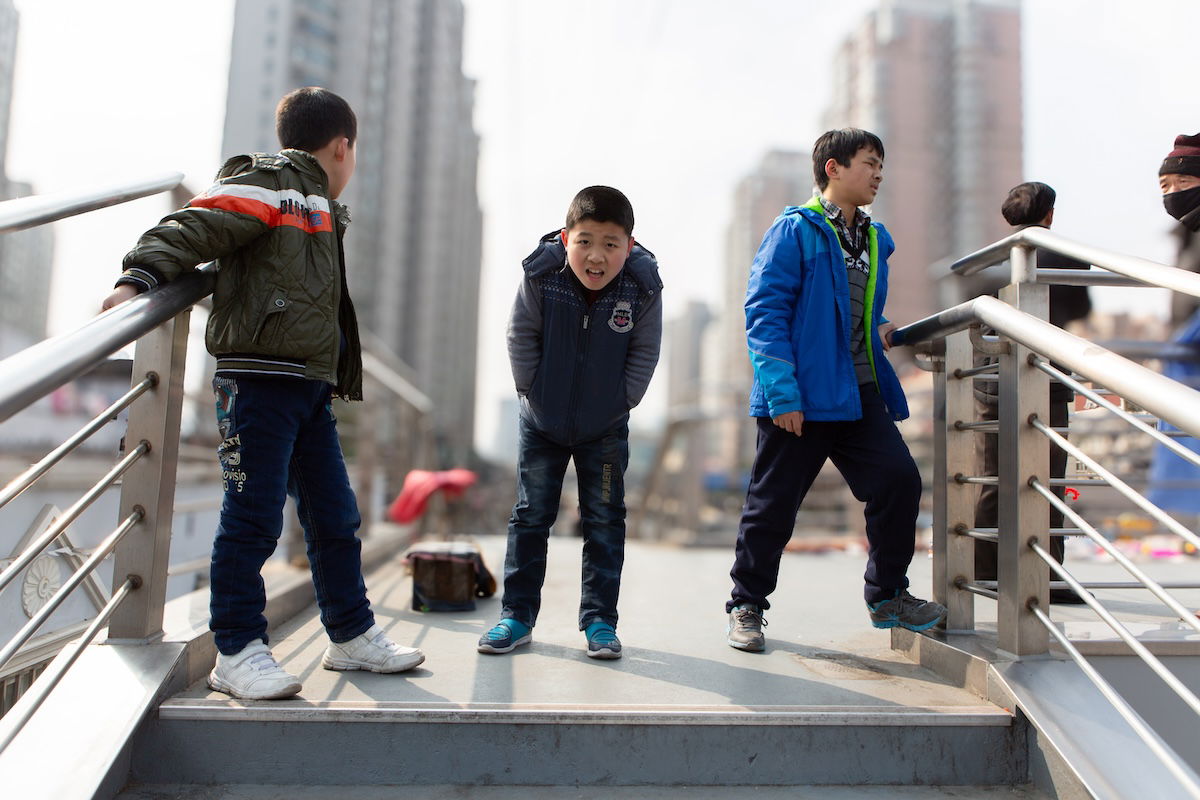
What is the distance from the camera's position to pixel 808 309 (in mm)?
2115

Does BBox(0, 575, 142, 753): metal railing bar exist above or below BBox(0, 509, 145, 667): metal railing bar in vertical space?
below

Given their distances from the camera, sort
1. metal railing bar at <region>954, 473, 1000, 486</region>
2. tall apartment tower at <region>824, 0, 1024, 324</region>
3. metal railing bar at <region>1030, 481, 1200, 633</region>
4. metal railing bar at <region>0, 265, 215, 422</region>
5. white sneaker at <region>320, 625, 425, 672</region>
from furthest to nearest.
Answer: tall apartment tower at <region>824, 0, 1024, 324</region> → metal railing bar at <region>954, 473, 1000, 486</region> → white sneaker at <region>320, 625, 425, 672</region> → metal railing bar at <region>1030, 481, 1200, 633</region> → metal railing bar at <region>0, 265, 215, 422</region>

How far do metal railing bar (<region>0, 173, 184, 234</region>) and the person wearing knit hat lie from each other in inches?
121

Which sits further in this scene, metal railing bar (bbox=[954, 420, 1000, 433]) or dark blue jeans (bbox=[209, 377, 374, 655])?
metal railing bar (bbox=[954, 420, 1000, 433])

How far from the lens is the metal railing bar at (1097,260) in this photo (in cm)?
141

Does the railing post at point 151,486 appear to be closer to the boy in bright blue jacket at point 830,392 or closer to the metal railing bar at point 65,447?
the metal railing bar at point 65,447

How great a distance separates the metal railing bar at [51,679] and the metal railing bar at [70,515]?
7.2 inches

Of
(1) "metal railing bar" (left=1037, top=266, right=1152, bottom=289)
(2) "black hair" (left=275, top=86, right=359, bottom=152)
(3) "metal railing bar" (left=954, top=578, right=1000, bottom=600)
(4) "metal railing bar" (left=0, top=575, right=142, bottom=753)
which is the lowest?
(4) "metal railing bar" (left=0, top=575, right=142, bottom=753)

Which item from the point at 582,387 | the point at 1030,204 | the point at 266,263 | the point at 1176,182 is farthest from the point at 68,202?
the point at 1176,182

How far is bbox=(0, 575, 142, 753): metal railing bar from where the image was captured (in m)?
1.15

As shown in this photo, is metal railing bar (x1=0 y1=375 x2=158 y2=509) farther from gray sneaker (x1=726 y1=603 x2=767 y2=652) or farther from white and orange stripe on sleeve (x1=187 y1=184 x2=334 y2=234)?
gray sneaker (x1=726 y1=603 x2=767 y2=652)

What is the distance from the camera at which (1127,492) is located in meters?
1.36

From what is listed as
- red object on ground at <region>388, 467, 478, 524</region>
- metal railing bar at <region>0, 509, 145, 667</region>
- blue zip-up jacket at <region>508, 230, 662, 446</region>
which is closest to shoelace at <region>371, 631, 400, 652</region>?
metal railing bar at <region>0, 509, 145, 667</region>

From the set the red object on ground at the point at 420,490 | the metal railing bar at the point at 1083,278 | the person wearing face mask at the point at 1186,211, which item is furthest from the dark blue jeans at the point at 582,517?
the red object on ground at the point at 420,490
